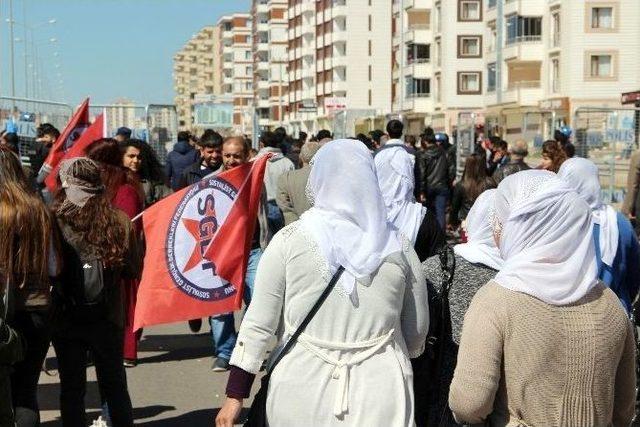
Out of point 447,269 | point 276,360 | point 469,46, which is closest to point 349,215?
point 276,360

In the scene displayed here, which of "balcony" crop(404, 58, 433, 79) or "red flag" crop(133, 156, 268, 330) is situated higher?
"balcony" crop(404, 58, 433, 79)

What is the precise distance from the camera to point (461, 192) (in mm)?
12820

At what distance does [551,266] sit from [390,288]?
0.76 meters

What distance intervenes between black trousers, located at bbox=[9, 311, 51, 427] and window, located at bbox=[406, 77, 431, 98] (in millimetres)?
84704

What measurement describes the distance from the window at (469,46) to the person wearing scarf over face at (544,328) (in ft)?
266

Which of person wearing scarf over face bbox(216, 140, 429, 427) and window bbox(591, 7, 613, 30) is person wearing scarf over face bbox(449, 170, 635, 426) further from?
window bbox(591, 7, 613, 30)

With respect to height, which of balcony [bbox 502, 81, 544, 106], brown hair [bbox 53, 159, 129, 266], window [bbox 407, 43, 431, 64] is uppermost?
window [bbox 407, 43, 431, 64]

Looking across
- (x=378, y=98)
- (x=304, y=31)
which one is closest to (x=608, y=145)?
(x=378, y=98)

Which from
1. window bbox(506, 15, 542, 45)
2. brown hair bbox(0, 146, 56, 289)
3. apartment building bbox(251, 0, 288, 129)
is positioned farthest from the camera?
apartment building bbox(251, 0, 288, 129)

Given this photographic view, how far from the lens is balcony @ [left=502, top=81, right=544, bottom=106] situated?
69500 millimetres

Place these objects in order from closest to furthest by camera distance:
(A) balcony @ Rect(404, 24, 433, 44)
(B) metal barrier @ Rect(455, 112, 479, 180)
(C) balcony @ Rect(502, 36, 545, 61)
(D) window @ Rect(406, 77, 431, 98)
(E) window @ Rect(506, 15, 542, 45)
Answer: (B) metal barrier @ Rect(455, 112, 479, 180), (C) balcony @ Rect(502, 36, 545, 61), (E) window @ Rect(506, 15, 542, 45), (A) balcony @ Rect(404, 24, 433, 44), (D) window @ Rect(406, 77, 431, 98)

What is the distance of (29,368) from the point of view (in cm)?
580

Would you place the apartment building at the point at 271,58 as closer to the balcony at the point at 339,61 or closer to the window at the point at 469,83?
the balcony at the point at 339,61

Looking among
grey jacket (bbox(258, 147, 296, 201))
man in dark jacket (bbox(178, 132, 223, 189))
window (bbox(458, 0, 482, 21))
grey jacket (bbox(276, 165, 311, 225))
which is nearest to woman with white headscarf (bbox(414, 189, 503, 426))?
grey jacket (bbox(276, 165, 311, 225))
